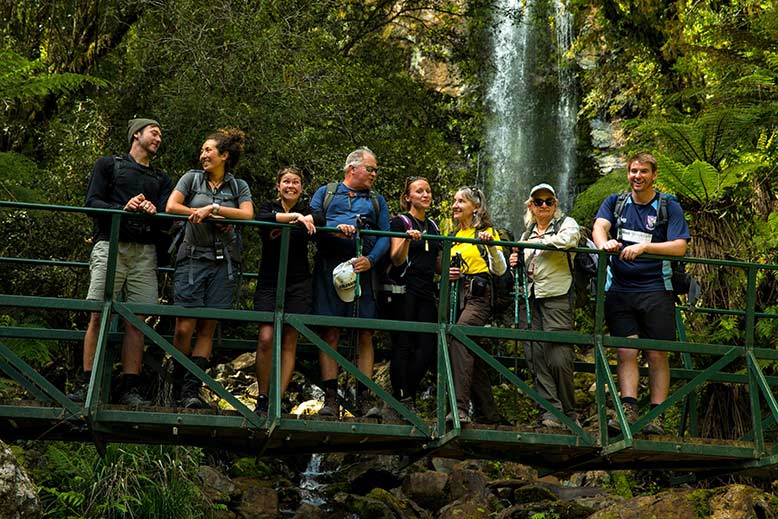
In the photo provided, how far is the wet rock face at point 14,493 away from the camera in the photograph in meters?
6.88

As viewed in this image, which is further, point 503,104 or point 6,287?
point 503,104

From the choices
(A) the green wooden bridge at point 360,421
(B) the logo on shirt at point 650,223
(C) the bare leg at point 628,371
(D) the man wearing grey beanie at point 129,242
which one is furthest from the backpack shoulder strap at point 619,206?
(D) the man wearing grey beanie at point 129,242

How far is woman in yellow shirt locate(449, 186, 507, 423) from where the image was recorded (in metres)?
8.08

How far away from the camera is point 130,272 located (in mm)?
7656

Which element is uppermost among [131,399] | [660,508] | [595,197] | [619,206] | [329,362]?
[595,197]

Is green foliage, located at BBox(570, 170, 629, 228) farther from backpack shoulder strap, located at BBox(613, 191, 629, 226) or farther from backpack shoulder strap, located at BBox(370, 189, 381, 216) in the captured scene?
backpack shoulder strap, located at BBox(370, 189, 381, 216)

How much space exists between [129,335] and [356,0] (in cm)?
1259

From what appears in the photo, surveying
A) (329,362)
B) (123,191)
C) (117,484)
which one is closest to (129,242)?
(123,191)

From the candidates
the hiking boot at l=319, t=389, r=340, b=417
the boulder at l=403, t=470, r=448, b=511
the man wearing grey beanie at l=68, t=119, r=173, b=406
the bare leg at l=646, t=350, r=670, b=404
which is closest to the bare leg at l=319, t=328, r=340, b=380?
the hiking boot at l=319, t=389, r=340, b=417

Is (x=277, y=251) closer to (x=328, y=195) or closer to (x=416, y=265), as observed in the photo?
(x=328, y=195)

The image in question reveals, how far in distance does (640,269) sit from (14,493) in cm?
483

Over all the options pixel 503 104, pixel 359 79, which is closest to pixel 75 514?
pixel 359 79

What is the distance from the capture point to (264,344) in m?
7.75

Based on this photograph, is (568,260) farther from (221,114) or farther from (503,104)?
(503,104)
